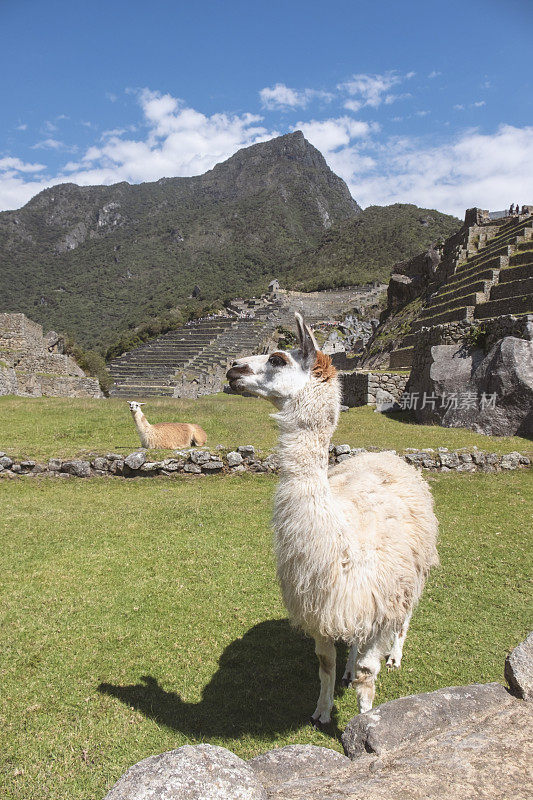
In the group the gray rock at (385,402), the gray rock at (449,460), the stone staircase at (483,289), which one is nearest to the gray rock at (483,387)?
the gray rock at (385,402)

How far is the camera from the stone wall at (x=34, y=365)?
1952 cm

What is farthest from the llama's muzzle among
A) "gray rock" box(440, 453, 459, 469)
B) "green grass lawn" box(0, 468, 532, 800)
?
"gray rock" box(440, 453, 459, 469)

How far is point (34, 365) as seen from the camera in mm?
21500

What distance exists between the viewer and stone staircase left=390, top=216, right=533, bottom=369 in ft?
55.1

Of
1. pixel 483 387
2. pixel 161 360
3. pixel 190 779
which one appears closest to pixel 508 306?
pixel 483 387

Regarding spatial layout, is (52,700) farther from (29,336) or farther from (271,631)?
(29,336)

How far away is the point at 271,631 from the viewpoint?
3.80 m

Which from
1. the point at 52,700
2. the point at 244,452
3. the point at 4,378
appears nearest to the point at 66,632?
the point at 52,700

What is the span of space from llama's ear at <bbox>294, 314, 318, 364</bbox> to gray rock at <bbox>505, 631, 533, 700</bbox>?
172 cm

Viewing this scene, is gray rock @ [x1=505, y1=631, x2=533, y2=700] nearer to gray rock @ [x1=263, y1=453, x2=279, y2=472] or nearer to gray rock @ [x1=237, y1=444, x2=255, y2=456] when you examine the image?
gray rock @ [x1=263, y1=453, x2=279, y2=472]

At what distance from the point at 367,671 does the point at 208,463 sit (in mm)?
6153

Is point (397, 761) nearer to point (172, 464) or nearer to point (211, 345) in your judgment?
point (172, 464)

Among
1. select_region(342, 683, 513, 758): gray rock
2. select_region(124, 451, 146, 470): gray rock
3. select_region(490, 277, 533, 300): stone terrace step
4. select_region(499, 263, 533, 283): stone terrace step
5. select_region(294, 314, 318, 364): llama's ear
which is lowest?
select_region(124, 451, 146, 470): gray rock

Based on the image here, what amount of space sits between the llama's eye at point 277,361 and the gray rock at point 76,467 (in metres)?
6.85
